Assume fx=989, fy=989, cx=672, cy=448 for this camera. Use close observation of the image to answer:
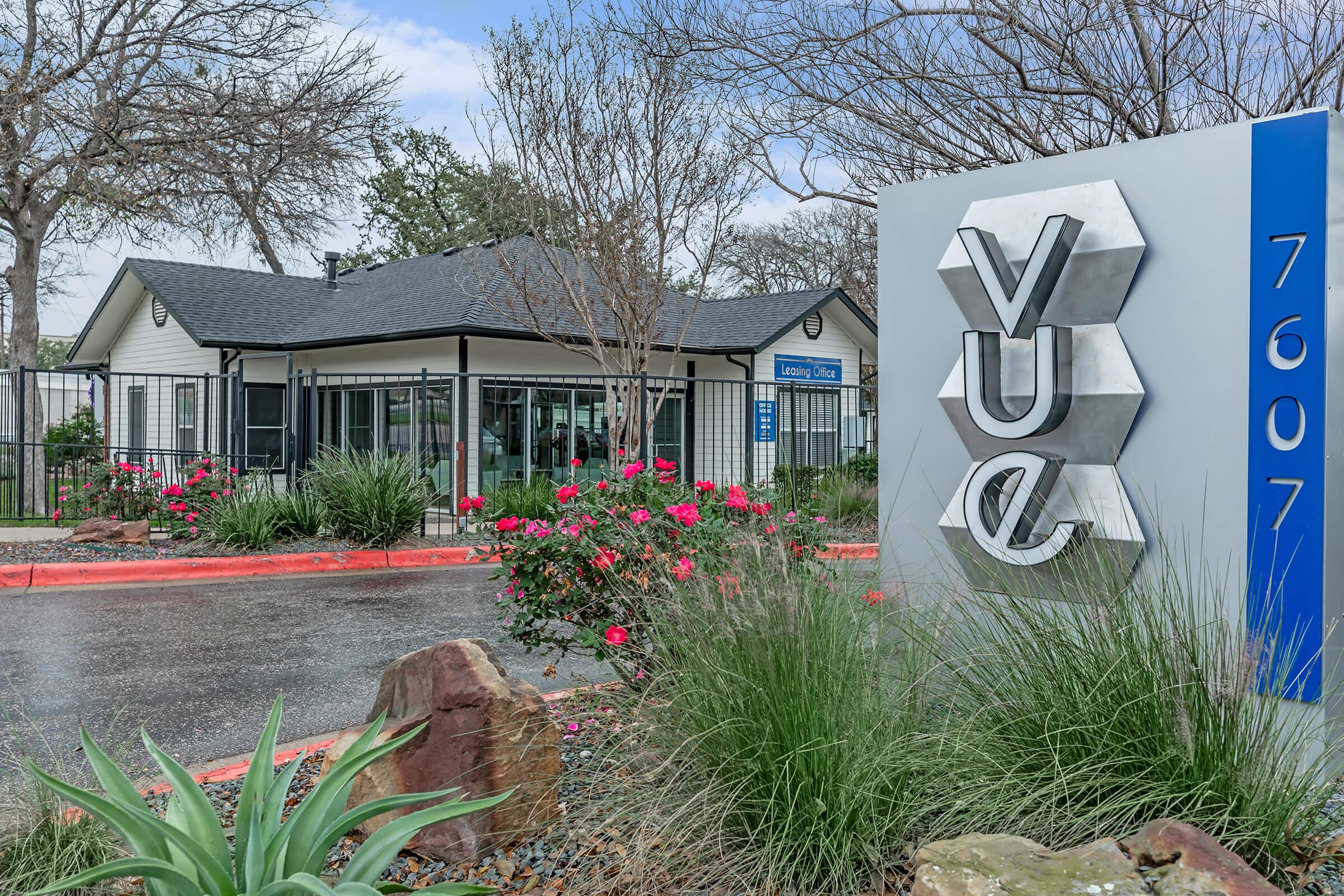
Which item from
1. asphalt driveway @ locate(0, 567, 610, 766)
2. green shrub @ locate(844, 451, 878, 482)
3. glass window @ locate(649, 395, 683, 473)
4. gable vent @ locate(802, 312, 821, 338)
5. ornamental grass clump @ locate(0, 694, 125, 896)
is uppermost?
gable vent @ locate(802, 312, 821, 338)

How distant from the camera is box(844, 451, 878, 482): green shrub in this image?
16.8 meters

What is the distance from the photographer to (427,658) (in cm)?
341

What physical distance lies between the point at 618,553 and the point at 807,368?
776 inches

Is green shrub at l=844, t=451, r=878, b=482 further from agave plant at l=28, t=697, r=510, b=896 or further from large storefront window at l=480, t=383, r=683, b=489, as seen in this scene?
agave plant at l=28, t=697, r=510, b=896

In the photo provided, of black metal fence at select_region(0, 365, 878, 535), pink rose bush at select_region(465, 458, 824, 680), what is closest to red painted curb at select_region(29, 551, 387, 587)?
black metal fence at select_region(0, 365, 878, 535)

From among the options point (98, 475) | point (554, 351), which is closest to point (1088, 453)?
point (98, 475)

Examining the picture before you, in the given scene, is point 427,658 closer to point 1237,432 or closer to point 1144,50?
point 1237,432

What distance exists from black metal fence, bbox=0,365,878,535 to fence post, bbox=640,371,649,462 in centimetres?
5

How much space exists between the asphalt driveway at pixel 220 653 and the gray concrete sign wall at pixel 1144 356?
8.46 ft

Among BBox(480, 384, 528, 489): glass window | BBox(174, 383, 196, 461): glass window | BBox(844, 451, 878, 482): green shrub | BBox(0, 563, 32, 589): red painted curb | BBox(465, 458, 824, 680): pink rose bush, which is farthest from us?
BBox(174, 383, 196, 461): glass window

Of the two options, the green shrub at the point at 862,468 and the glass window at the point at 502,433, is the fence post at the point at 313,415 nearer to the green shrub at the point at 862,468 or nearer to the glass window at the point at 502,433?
the glass window at the point at 502,433

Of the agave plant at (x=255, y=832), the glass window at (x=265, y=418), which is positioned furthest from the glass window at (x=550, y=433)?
the agave plant at (x=255, y=832)

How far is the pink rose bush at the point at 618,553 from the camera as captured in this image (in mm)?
3828

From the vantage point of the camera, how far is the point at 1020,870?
2215mm
